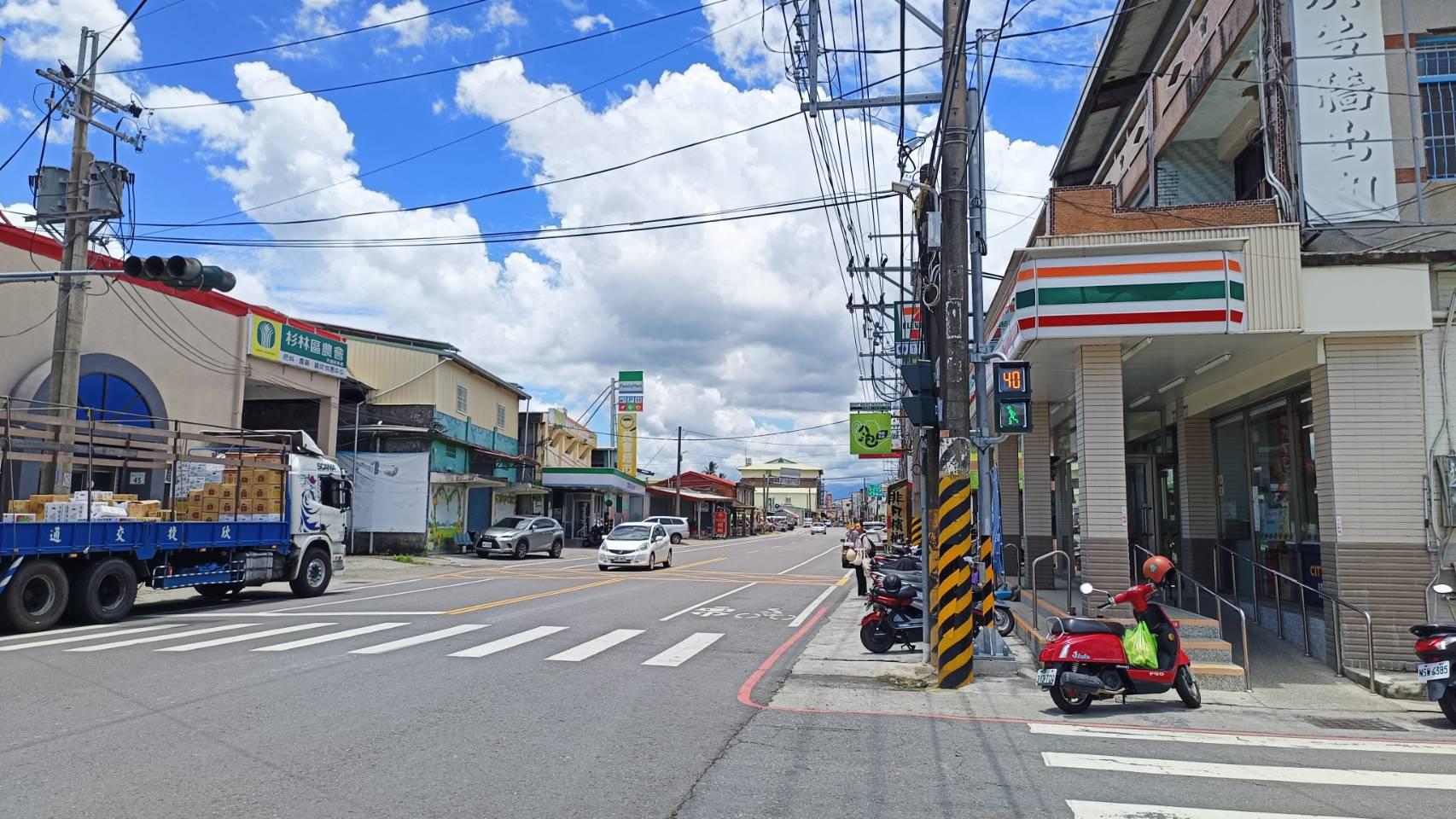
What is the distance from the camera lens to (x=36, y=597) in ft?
46.7

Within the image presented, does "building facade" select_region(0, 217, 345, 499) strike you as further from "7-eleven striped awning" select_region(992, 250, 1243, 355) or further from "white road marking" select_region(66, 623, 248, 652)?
"7-eleven striped awning" select_region(992, 250, 1243, 355)

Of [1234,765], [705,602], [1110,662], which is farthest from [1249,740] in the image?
[705,602]

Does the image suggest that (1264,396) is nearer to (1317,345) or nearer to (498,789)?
(1317,345)

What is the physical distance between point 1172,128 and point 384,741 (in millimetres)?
15834

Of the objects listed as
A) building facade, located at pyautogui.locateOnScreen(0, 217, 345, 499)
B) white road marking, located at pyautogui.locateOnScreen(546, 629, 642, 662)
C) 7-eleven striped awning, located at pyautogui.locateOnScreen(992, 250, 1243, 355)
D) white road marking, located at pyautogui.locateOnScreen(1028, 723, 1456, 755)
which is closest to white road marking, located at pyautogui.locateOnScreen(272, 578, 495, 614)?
building facade, located at pyautogui.locateOnScreen(0, 217, 345, 499)

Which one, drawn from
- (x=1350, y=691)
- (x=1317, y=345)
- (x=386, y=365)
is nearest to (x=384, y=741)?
(x=1350, y=691)

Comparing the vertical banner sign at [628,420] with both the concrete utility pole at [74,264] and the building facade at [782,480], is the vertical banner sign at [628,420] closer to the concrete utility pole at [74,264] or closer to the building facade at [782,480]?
the building facade at [782,480]

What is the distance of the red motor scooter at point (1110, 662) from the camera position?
9.11 meters

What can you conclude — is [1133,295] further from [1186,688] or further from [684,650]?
[684,650]

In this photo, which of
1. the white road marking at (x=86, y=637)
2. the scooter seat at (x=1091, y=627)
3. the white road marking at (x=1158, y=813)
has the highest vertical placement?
the scooter seat at (x=1091, y=627)

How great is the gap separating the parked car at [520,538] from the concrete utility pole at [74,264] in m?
20.3

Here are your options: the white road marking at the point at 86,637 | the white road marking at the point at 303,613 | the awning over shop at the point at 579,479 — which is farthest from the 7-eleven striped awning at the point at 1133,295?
the awning over shop at the point at 579,479

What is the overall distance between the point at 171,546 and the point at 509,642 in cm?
756

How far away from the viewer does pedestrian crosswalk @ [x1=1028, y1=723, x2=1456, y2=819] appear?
6.00 meters
